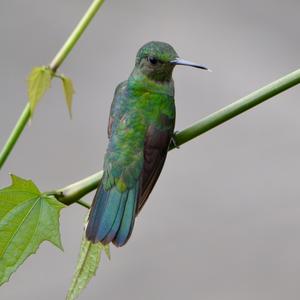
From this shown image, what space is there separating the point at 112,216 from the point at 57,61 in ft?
1.54

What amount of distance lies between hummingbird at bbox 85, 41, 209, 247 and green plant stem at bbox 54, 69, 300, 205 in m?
0.21

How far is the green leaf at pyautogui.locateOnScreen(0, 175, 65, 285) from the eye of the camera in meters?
1.16

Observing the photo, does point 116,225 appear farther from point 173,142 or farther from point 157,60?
point 157,60

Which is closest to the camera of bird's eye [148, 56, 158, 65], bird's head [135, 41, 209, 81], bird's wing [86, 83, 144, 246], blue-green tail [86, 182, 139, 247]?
blue-green tail [86, 182, 139, 247]

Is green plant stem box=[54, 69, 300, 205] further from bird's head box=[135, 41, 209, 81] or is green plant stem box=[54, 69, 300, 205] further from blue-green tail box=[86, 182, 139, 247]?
bird's head box=[135, 41, 209, 81]

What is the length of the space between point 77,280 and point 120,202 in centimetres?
50

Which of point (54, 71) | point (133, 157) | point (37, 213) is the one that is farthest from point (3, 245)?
point (133, 157)

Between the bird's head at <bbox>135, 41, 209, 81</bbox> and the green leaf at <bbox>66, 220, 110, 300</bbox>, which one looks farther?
the bird's head at <bbox>135, 41, 209, 81</bbox>

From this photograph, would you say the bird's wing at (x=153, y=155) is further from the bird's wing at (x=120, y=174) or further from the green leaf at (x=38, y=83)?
the green leaf at (x=38, y=83)

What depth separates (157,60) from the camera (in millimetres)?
1964

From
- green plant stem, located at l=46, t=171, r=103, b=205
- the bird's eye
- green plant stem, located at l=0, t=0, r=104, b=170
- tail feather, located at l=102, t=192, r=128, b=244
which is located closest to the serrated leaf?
green plant stem, located at l=0, t=0, r=104, b=170

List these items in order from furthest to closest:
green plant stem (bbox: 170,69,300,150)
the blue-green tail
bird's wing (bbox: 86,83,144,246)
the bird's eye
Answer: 1. the bird's eye
2. bird's wing (bbox: 86,83,144,246)
3. the blue-green tail
4. green plant stem (bbox: 170,69,300,150)

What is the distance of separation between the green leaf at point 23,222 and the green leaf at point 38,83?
0.16 metres

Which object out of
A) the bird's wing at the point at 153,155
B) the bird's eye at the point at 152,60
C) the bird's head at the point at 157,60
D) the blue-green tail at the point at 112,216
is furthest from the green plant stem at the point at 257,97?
the bird's eye at the point at 152,60
